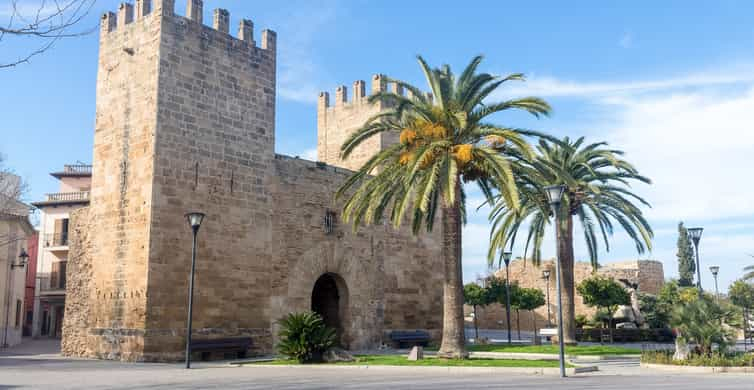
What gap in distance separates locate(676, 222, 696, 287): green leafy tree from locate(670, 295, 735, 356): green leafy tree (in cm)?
3058

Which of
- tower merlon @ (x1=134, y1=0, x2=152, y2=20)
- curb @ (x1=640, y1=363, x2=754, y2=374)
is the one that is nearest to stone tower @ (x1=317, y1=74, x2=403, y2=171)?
tower merlon @ (x1=134, y1=0, x2=152, y2=20)

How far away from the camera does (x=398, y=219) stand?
1408 centimetres

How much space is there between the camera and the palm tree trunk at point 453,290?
540 inches

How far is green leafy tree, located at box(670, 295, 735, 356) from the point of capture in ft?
42.2

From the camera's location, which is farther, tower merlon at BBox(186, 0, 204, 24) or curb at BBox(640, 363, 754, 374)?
tower merlon at BBox(186, 0, 204, 24)

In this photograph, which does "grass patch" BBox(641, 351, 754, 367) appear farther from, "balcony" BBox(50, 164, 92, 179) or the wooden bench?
"balcony" BBox(50, 164, 92, 179)

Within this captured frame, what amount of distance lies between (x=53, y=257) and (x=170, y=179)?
71.0 ft

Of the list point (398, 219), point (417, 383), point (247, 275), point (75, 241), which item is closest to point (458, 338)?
point (398, 219)

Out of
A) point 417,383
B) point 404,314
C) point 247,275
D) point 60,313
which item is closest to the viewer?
point 417,383

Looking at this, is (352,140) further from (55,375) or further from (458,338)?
(55,375)

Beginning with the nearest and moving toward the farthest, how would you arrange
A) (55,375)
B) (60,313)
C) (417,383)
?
(417,383)
(55,375)
(60,313)

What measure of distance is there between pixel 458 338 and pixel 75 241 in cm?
977

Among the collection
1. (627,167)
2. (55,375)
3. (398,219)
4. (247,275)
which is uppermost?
(627,167)

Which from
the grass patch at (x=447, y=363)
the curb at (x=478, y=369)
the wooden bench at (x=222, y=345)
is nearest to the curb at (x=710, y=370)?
the curb at (x=478, y=369)
